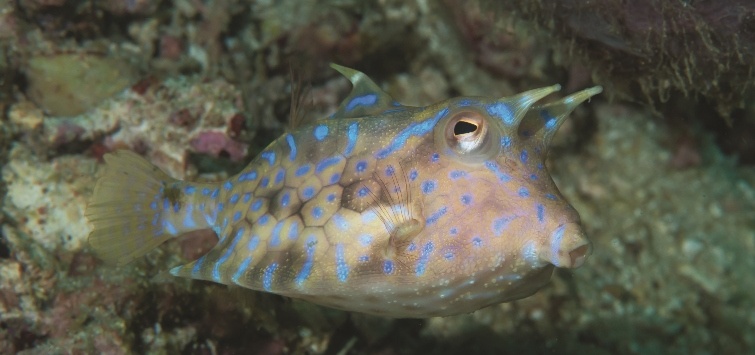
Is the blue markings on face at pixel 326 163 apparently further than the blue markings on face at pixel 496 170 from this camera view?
Yes

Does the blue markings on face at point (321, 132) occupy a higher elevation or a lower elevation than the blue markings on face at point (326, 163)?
higher

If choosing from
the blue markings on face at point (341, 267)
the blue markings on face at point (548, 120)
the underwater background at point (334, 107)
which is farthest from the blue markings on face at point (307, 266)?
the blue markings on face at point (548, 120)

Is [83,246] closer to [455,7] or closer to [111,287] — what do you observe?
[111,287]

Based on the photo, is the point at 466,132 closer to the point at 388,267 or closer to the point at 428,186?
the point at 428,186

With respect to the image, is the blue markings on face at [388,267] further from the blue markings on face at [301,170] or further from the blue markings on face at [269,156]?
the blue markings on face at [269,156]

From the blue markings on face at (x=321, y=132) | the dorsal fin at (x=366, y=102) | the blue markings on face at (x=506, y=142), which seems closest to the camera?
the blue markings on face at (x=506, y=142)

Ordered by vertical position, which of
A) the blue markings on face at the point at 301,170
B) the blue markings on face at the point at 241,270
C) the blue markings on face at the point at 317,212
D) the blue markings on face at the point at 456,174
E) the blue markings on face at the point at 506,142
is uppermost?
the blue markings on face at the point at 506,142

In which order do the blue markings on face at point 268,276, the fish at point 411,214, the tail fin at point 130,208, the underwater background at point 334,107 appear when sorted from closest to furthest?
the fish at point 411,214 → the blue markings on face at point 268,276 → the tail fin at point 130,208 → the underwater background at point 334,107
